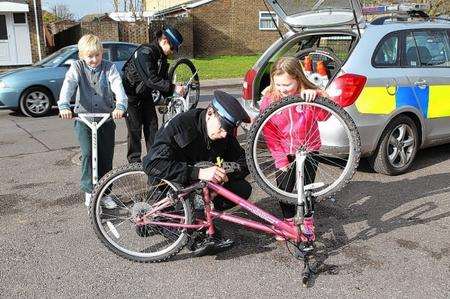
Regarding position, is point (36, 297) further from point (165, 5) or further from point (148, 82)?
point (165, 5)

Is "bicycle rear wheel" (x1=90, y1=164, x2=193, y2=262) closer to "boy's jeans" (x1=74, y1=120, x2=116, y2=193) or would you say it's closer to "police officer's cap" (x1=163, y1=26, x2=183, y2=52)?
"boy's jeans" (x1=74, y1=120, x2=116, y2=193)

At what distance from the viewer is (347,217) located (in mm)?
4605

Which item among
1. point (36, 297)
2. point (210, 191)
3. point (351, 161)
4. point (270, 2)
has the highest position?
point (270, 2)

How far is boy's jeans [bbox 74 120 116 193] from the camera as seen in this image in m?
4.55

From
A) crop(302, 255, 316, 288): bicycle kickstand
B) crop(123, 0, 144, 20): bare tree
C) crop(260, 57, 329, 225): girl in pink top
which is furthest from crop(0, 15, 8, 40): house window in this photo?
crop(302, 255, 316, 288): bicycle kickstand

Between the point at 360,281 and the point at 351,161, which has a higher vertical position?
the point at 351,161

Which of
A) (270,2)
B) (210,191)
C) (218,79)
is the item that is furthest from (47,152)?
(218,79)

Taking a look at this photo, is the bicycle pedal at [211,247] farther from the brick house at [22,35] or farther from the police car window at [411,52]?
the brick house at [22,35]

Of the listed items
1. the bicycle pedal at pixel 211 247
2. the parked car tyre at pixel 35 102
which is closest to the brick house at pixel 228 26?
the parked car tyre at pixel 35 102

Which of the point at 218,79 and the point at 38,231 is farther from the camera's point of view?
the point at 218,79

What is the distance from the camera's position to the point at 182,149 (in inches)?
145

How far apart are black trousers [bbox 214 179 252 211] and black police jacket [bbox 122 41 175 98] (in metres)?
1.62

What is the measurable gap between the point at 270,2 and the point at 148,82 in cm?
170

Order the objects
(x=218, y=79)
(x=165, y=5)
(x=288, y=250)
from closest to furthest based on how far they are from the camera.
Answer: (x=288, y=250), (x=218, y=79), (x=165, y=5)
